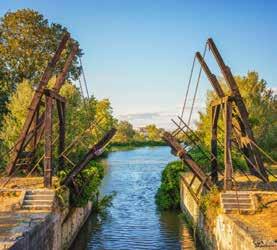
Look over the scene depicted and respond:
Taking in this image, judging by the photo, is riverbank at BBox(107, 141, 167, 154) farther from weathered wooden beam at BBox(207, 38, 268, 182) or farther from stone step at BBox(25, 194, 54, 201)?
stone step at BBox(25, 194, 54, 201)

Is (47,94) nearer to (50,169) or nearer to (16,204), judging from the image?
(50,169)

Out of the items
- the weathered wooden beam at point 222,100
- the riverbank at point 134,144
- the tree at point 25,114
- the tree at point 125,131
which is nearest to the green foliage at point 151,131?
the tree at point 125,131

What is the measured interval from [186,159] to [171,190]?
401 inches

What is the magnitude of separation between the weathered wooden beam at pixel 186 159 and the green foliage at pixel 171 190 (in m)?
9.45

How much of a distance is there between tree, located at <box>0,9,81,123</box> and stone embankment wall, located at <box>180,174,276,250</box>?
2499 centimetres

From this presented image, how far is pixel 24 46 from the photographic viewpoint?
147 feet

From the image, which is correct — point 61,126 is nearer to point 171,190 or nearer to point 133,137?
point 171,190

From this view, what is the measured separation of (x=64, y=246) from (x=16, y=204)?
3110 millimetres

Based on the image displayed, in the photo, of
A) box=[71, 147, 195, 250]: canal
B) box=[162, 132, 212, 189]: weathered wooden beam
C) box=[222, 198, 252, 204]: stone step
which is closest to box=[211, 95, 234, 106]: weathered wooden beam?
box=[162, 132, 212, 189]: weathered wooden beam

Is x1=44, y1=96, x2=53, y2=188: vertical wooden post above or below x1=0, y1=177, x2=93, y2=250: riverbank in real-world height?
above

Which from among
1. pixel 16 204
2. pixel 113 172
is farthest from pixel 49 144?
pixel 113 172

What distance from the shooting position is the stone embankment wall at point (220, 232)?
13.8m

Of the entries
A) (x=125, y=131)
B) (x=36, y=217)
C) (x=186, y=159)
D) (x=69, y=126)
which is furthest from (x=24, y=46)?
(x=125, y=131)

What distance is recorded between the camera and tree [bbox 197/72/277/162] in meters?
40.2
